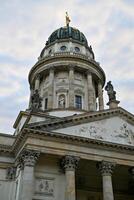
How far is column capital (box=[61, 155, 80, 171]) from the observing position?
22.3 meters

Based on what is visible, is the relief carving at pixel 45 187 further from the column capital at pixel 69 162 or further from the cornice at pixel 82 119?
the cornice at pixel 82 119

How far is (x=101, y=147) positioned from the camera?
79.7ft

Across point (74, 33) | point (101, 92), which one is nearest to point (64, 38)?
point (74, 33)

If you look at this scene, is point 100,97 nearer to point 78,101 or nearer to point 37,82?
point 78,101

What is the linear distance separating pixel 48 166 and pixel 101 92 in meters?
18.1

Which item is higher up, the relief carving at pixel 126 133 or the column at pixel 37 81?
the column at pixel 37 81

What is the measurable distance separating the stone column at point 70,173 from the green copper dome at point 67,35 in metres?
24.0

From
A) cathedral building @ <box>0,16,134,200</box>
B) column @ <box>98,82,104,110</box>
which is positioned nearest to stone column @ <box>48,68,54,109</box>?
cathedral building @ <box>0,16,134,200</box>

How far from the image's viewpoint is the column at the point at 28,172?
65.3ft

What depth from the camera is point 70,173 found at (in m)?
22.0

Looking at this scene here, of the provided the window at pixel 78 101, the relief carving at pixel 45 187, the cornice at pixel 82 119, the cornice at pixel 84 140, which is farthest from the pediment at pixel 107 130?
the window at pixel 78 101

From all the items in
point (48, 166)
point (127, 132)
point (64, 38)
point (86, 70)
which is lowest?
point (48, 166)

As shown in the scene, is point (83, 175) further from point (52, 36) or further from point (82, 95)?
point (52, 36)

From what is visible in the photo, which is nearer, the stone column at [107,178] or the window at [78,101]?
the stone column at [107,178]
